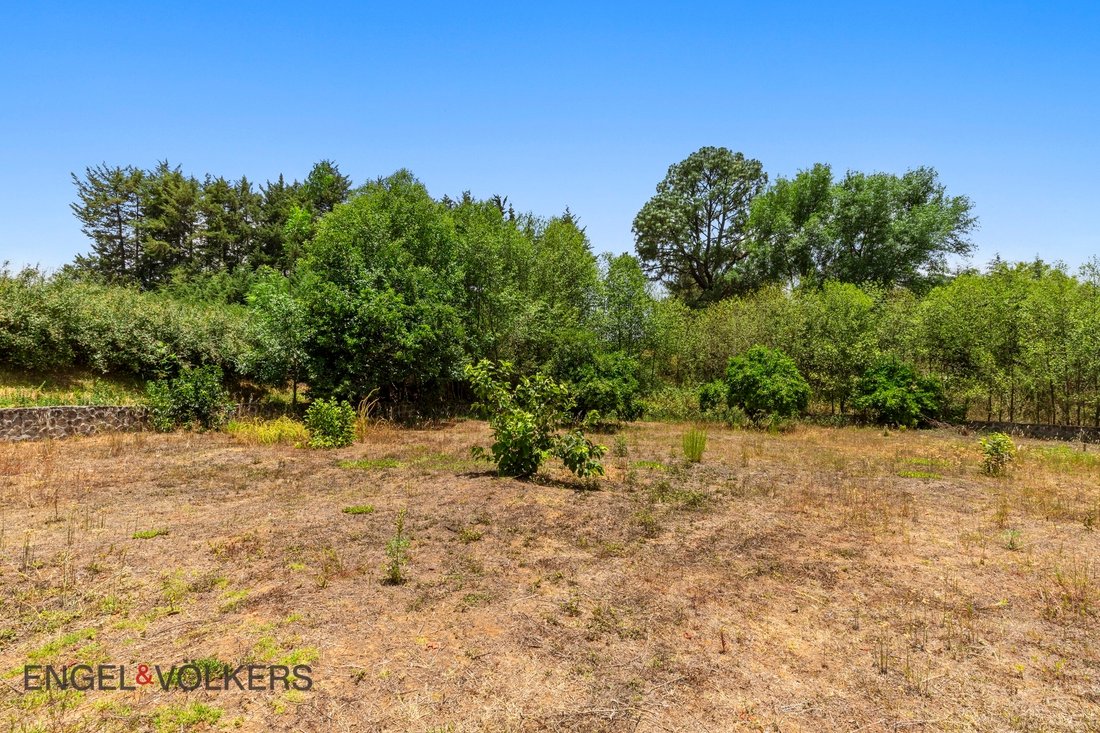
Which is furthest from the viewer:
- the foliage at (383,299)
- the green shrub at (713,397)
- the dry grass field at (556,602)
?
the green shrub at (713,397)

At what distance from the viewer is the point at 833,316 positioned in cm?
2136

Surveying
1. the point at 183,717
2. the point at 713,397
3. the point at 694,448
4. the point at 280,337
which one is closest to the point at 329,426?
the point at 280,337

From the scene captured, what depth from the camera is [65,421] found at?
12797 mm

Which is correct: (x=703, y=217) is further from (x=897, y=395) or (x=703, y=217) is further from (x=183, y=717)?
(x=183, y=717)

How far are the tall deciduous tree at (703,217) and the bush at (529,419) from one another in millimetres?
29665

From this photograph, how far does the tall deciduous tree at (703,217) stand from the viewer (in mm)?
36906

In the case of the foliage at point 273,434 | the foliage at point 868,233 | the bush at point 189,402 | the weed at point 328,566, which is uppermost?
the foliage at point 868,233

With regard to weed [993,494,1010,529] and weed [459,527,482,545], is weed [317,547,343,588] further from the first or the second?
weed [993,494,1010,529]

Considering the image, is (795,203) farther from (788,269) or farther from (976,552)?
(976,552)

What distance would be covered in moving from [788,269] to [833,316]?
42.8 feet

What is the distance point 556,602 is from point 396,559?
1587 millimetres

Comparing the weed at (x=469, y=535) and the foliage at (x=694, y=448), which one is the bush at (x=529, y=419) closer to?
the weed at (x=469, y=535)

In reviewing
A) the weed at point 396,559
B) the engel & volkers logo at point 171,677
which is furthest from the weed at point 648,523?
the engel & volkers logo at point 171,677

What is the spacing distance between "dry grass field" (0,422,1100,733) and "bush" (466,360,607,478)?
54cm
